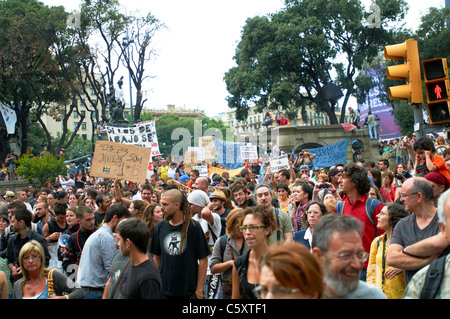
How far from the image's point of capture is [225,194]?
680 cm

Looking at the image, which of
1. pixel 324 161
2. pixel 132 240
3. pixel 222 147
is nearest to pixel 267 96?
pixel 222 147

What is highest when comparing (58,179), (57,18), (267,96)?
(57,18)

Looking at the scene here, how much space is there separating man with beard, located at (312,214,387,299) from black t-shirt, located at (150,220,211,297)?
234 centimetres

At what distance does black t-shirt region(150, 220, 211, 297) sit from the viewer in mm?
4953

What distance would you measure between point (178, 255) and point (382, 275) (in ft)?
6.01

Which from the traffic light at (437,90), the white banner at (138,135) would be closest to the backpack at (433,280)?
the traffic light at (437,90)

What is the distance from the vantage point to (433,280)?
8.86 feet

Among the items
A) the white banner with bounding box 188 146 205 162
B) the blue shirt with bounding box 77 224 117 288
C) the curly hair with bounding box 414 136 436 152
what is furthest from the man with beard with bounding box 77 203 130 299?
the white banner with bounding box 188 146 205 162

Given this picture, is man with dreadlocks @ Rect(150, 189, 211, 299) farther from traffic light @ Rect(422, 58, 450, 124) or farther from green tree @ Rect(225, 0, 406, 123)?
green tree @ Rect(225, 0, 406, 123)

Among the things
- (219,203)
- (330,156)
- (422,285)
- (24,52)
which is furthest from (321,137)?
(422,285)

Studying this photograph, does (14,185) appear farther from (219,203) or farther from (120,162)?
(219,203)
